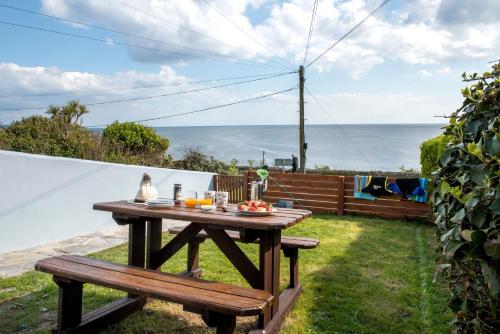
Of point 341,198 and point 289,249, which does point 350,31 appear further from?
point 289,249

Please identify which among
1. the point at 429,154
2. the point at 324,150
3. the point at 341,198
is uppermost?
the point at 324,150

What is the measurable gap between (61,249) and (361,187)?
20.0 feet

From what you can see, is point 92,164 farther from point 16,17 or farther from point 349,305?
point 16,17

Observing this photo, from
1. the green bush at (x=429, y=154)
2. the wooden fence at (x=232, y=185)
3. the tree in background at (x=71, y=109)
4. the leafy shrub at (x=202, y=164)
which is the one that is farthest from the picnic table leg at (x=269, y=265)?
the tree in background at (x=71, y=109)

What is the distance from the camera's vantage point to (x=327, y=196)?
8938mm

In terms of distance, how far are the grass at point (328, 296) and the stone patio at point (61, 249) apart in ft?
0.88

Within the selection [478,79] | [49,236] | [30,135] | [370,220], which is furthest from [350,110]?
[478,79]

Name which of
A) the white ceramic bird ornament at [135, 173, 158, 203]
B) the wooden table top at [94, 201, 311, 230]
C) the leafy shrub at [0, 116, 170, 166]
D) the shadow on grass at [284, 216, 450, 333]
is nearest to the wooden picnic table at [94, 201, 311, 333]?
the wooden table top at [94, 201, 311, 230]

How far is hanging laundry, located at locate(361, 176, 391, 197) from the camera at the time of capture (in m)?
8.33

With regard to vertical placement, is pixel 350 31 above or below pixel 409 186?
above

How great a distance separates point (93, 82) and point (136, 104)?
397cm

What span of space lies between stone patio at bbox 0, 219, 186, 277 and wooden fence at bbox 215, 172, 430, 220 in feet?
13.3

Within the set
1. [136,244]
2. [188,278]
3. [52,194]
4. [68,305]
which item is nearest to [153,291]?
[188,278]

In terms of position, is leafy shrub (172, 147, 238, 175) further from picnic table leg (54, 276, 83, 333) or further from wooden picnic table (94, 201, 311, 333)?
picnic table leg (54, 276, 83, 333)
